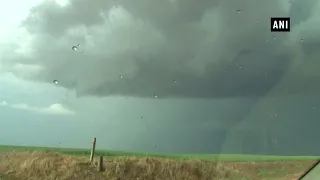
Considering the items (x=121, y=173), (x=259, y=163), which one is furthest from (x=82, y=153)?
(x=259, y=163)

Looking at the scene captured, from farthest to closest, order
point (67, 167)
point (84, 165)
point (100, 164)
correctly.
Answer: point (100, 164) → point (84, 165) → point (67, 167)

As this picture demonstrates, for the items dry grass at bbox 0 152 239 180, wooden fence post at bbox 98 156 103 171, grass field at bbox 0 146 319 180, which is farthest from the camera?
wooden fence post at bbox 98 156 103 171

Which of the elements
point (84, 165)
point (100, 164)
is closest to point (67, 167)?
point (84, 165)

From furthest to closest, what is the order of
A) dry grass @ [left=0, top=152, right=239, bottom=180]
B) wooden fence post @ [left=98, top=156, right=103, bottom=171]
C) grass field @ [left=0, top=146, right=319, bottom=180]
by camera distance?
wooden fence post @ [left=98, top=156, right=103, bottom=171] → dry grass @ [left=0, top=152, right=239, bottom=180] → grass field @ [left=0, top=146, right=319, bottom=180]

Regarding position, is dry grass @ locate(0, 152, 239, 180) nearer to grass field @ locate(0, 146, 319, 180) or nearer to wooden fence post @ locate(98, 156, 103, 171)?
grass field @ locate(0, 146, 319, 180)

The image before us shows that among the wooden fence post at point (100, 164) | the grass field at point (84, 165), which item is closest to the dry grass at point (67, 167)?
the grass field at point (84, 165)

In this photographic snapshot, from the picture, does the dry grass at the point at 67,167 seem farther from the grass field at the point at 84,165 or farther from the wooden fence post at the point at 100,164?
the wooden fence post at the point at 100,164

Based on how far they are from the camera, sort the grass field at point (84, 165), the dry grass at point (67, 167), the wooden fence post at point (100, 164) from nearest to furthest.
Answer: the grass field at point (84, 165)
the dry grass at point (67, 167)
the wooden fence post at point (100, 164)

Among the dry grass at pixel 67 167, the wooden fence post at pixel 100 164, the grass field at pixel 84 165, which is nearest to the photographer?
the grass field at pixel 84 165

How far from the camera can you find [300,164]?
898 cm

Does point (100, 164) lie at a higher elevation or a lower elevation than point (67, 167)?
higher

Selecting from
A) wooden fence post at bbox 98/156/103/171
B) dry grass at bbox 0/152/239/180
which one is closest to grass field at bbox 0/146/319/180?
dry grass at bbox 0/152/239/180

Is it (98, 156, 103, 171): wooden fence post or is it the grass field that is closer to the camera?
the grass field

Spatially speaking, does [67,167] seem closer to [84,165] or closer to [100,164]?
[84,165]
